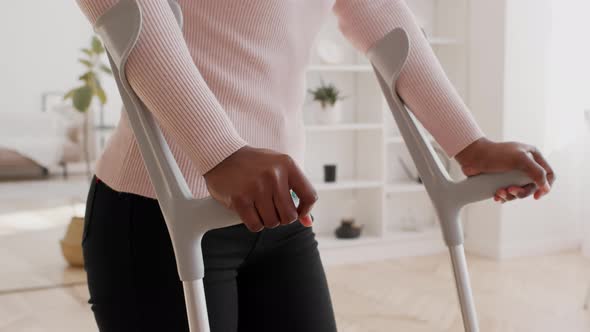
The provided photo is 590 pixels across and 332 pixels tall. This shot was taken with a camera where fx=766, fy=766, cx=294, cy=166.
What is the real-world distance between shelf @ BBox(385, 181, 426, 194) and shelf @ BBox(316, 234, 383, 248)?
27 cm

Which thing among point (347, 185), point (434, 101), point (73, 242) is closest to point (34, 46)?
point (73, 242)

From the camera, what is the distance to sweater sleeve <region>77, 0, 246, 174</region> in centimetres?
69

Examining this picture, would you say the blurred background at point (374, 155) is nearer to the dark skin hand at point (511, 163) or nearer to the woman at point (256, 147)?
the woman at point (256, 147)

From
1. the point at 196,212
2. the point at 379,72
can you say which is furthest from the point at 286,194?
the point at 379,72

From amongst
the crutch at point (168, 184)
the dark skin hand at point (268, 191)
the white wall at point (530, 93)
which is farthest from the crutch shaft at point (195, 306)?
the white wall at point (530, 93)

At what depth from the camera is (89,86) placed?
→ 3.83 metres

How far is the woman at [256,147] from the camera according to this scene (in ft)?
2.88

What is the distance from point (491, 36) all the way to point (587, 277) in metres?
1.35

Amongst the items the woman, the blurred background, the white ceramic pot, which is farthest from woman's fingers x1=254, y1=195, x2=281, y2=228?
the white ceramic pot

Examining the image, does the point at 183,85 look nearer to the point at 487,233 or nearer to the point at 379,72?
the point at 379,72

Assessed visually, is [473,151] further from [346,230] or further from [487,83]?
[487,83]

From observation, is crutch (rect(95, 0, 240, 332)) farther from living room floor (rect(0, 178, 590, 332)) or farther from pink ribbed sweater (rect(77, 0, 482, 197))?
living room floor (rect(0, 178, 590, 332))

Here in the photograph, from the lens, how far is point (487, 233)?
4.23 m

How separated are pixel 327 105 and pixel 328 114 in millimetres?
47
